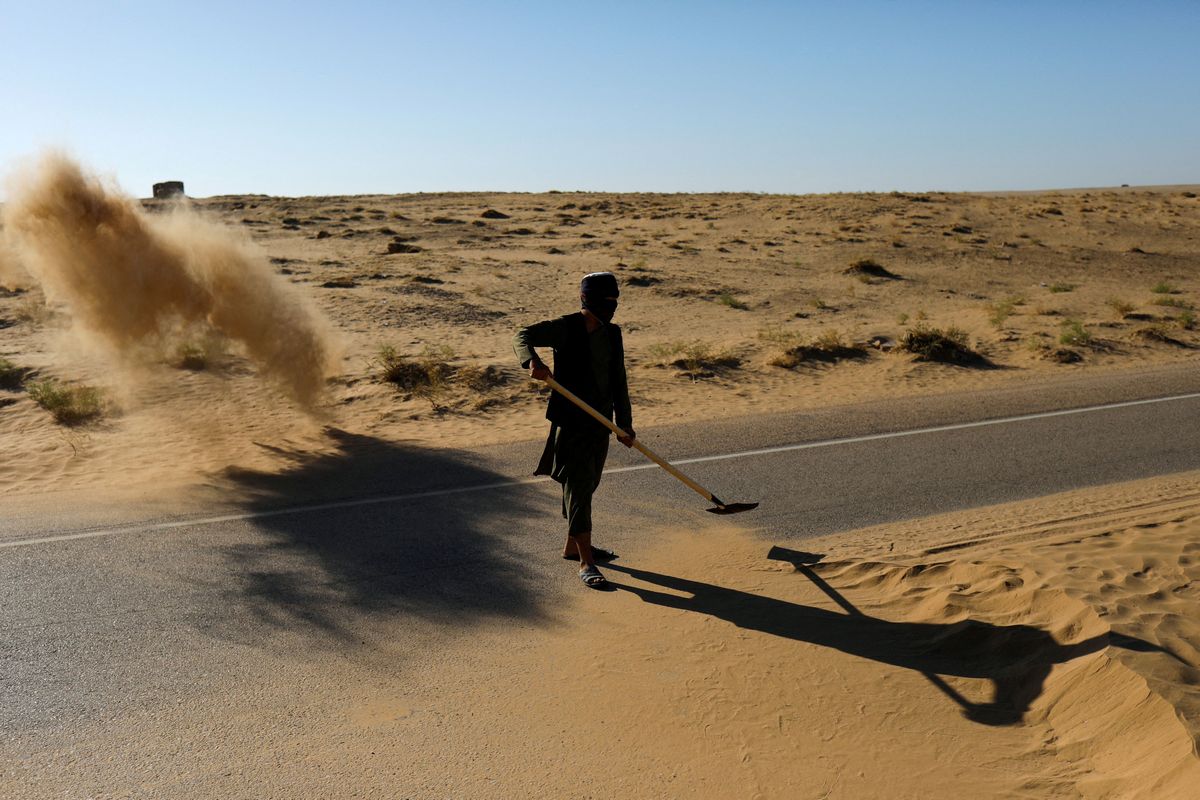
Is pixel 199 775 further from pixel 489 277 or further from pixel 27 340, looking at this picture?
pixel 489 277

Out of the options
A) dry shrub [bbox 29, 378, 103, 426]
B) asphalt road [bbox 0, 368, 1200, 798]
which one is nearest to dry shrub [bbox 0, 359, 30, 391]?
dry shrub [bbox 29, 378, 103, 426]

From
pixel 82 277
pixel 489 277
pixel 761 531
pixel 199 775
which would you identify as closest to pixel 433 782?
pixel 199 775

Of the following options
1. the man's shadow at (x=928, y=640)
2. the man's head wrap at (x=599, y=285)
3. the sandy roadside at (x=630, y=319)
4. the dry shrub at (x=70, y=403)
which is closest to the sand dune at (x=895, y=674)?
the man's shadow at (x=928, y=640)

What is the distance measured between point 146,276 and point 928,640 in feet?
27.4

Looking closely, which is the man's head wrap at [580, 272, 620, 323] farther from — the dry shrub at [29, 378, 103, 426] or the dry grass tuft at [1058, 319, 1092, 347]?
the dry grass tuft at [1058, 319, 1092, 347]

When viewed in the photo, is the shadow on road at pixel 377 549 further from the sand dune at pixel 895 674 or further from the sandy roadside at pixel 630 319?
the sandy roadside at pixel 630 319

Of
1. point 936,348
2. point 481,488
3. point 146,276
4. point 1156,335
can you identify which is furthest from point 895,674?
point 1156,335

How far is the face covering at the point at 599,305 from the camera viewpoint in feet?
21.6

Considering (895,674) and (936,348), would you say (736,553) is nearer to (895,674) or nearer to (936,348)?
(895,674)

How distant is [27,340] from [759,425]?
522 inches

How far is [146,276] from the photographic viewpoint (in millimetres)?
10125

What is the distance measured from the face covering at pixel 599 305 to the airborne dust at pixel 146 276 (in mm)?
5526

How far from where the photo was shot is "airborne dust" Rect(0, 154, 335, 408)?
9805 millimetres

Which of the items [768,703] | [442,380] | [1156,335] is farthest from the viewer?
[1156,335]
